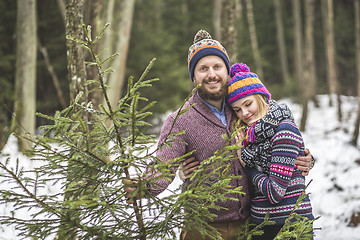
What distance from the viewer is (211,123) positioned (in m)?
2.72

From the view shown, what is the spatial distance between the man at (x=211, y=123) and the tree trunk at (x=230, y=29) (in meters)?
2.83

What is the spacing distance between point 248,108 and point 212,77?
1.39ft

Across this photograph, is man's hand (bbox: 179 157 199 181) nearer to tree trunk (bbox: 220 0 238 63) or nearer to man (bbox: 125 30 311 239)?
man (bbox: 125 30 311 239)

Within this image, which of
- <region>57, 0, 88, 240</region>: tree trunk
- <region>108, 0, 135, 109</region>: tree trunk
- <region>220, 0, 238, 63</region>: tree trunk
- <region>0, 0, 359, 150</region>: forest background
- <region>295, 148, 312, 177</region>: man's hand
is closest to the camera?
<region>295, 148, 312, 177</region>: man's hand

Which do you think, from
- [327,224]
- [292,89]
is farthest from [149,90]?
[292,89]

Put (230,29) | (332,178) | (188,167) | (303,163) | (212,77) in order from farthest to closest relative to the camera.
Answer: (332,178) < (230,29) < (212,77) < (188,167) < (303,163)

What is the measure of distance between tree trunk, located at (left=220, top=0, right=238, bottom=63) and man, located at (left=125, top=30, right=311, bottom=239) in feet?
9.29

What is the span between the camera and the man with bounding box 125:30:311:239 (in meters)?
2.63

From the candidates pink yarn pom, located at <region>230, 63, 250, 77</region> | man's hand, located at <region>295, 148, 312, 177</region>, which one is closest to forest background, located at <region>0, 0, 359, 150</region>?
pink yarn pom, located at <region>230, 63, 250, 77</region>

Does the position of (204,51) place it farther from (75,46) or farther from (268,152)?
(75,46)

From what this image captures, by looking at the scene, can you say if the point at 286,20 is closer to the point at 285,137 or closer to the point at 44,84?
the point at 44,84

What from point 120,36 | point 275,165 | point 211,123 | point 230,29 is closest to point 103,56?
point 120,36

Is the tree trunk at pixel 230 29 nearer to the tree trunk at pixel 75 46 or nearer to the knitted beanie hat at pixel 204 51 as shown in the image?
the knitted beanie hat at pixel 204 51

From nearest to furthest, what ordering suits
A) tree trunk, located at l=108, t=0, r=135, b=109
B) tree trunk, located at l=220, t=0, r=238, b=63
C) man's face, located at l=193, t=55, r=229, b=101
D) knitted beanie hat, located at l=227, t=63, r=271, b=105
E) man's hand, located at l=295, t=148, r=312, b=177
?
man's hand, located at l=295, t=148, r=312, b=177 < knitted beanie hat, located at l=227, t=63, r=271, b=105 < man's face, located at l=193, t=55, r=229, b=101 < tree trunk, located at l=220, t=0, r=238, b=63 < tree trunk, located at l=108, t=0, r=135, b=109
